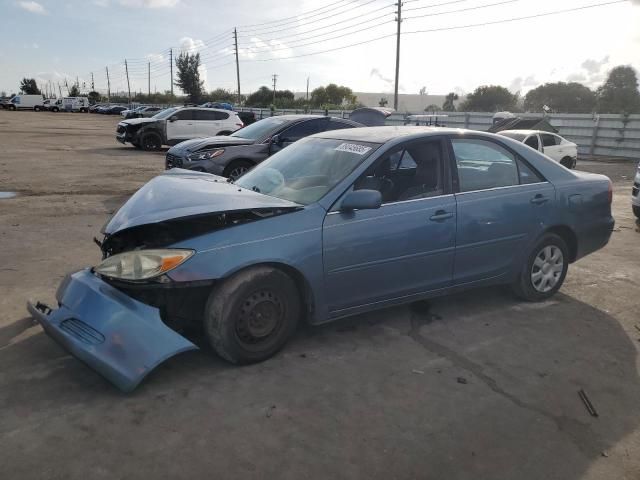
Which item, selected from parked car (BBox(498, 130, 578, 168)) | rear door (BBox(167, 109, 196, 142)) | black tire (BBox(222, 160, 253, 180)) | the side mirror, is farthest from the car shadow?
rear door (BBox(167, 109, 196, 142))

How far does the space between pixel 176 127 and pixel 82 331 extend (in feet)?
54.7

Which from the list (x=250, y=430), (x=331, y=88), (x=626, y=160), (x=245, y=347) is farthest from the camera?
(x=331, y=88)

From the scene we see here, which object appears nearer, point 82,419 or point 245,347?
point 82,419

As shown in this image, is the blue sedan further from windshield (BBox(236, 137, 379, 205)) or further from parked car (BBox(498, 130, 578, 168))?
parked car (BBox(498, 130, 578, 168))

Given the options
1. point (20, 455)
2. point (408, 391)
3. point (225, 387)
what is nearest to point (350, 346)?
point (408, 391)

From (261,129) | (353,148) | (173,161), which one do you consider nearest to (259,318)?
(353,148)

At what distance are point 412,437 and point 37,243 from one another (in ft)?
17.0

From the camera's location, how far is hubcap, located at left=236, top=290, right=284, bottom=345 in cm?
333

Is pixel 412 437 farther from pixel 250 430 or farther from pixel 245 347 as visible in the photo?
pixel 245 347

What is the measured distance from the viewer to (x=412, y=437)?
2.77 m

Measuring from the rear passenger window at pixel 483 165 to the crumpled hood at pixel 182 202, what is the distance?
151 cm

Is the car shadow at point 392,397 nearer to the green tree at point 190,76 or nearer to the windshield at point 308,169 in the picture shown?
the windshield at point 308,169

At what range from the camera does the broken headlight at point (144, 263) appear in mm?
3109

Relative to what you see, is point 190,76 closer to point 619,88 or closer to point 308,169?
point 619,88
